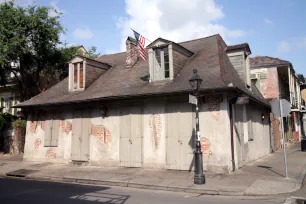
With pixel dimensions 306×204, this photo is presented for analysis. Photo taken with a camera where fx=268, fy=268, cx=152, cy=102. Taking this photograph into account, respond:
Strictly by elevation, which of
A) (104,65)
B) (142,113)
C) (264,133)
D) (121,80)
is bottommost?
(264,133)

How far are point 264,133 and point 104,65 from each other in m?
11.2

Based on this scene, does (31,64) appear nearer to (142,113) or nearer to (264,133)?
(142,113)

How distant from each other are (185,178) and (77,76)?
924 centimetres

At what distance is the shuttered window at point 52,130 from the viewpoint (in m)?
14.9

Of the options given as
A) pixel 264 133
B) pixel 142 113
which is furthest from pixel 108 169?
pixel 264 133

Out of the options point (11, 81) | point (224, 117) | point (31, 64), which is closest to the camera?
point (224, 117)

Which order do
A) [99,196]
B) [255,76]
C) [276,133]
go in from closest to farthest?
[99,196]
[276,133]
[255,76]

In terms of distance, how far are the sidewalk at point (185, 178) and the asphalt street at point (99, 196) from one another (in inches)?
18.1

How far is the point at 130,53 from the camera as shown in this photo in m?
16.2

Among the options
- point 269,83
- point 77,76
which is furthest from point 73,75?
point 269,83

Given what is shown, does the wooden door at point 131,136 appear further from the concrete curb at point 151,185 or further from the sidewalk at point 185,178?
the concrete curb at point 151,185

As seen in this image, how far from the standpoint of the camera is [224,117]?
1052 cm

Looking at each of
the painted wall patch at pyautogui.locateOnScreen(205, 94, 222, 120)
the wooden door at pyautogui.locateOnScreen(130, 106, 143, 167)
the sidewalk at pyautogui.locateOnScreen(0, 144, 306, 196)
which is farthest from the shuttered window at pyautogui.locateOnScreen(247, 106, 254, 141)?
the wooden door at pyautogui.locateOnScreen(130, 106, 143, 167)

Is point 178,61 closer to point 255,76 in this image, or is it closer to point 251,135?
point 251,135
